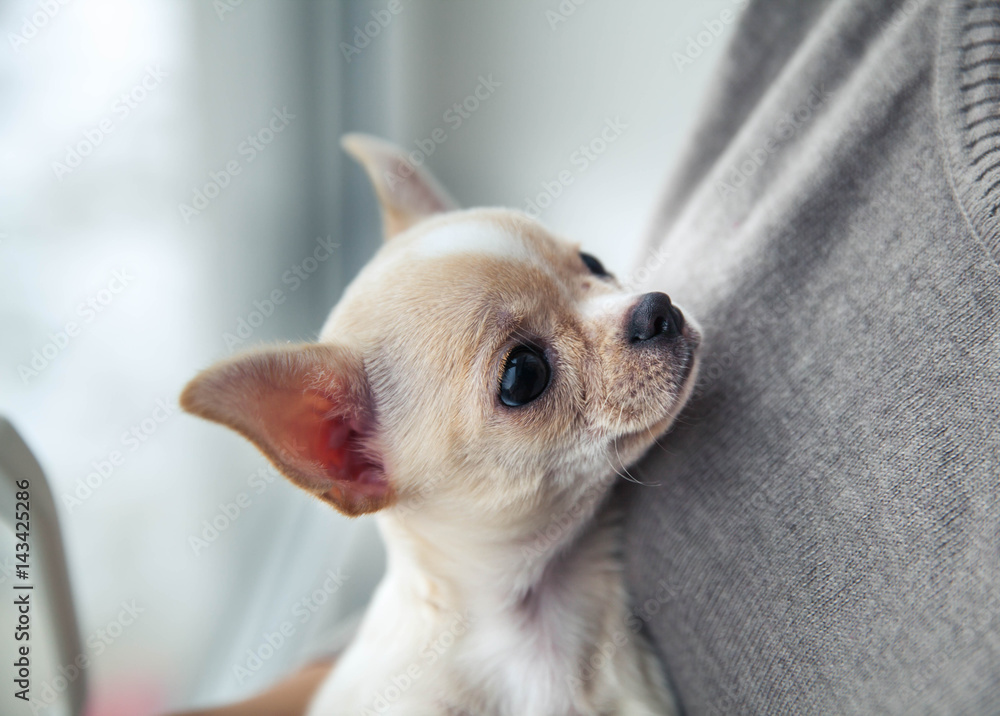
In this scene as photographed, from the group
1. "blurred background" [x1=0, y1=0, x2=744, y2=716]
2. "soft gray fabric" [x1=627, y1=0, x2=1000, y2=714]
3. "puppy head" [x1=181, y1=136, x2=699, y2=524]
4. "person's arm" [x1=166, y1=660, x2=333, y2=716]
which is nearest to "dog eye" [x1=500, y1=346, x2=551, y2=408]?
"puppy head" [x1=181, y1=136, x2=699, y2=524]

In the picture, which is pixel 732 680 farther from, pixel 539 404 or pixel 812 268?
pixel 812 268

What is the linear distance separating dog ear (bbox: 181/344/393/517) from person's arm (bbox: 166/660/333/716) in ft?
1.74

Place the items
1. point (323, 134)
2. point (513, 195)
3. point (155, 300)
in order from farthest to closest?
point (513, 195) → point (323, 134) → point (155, 300)

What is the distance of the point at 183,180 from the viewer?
160 centimetres

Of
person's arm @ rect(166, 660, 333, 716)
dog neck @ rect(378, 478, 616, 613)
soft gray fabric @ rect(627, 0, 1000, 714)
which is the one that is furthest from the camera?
person's arm @ rect(166, 660, 333, 716)

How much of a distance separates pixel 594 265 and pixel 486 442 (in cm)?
45

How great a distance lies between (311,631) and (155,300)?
1.19 meters

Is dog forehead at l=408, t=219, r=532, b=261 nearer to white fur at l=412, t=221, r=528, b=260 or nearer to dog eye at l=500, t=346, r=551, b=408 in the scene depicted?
white fur at l=412, t=221, r=528, b=260

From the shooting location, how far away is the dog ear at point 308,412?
0.77 meters

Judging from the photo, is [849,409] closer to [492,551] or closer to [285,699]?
[492,551]

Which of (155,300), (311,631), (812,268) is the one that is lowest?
(311,631)

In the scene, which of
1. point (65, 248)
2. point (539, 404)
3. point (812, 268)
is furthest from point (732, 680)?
point (65, 248)

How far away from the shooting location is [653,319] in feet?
3.08

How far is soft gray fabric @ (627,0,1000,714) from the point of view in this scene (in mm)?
Result: 742
